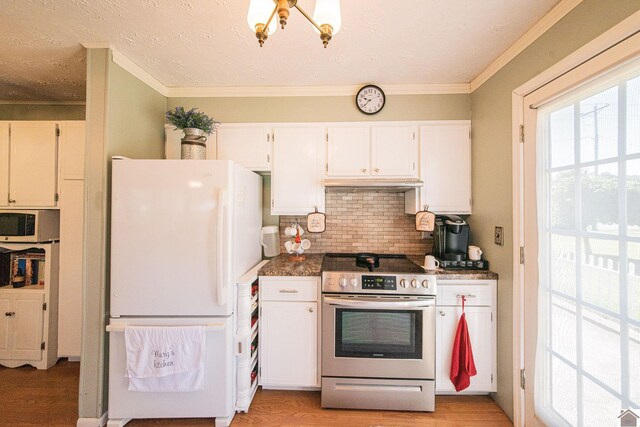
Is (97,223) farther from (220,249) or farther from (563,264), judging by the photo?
(563,264)

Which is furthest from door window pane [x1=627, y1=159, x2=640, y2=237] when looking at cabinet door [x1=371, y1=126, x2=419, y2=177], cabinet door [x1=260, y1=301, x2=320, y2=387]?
cabinet door [x1=260, y1=301, x2=320, y2=387]

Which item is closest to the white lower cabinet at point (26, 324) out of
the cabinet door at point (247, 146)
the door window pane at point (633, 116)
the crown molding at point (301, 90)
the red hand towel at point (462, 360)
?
the cabinet door at point (247, 146)

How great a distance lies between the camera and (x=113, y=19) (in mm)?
1515

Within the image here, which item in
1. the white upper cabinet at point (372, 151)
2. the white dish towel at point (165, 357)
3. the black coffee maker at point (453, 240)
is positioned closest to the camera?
the white dish towel at point (165, 357)

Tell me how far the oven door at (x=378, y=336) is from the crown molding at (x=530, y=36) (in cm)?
178

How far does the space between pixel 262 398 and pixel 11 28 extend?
9.74ft

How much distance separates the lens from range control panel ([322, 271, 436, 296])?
6.02ft

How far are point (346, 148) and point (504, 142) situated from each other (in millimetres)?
1202

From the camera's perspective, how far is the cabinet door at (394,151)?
230 cm

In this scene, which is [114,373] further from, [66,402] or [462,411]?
[462,411]

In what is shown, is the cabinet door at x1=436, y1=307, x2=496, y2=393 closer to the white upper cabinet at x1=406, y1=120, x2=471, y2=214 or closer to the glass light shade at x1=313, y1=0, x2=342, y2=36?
the white upper cabinet at x1=406, y1=120, x2=471, y2=214

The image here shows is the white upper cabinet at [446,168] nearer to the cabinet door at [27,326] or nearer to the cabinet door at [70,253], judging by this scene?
the cabinet door at [70,253]

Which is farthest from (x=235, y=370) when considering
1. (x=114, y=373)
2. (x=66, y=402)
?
(x=66, y=402)

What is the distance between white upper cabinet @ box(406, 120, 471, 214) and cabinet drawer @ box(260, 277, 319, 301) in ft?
3.87
